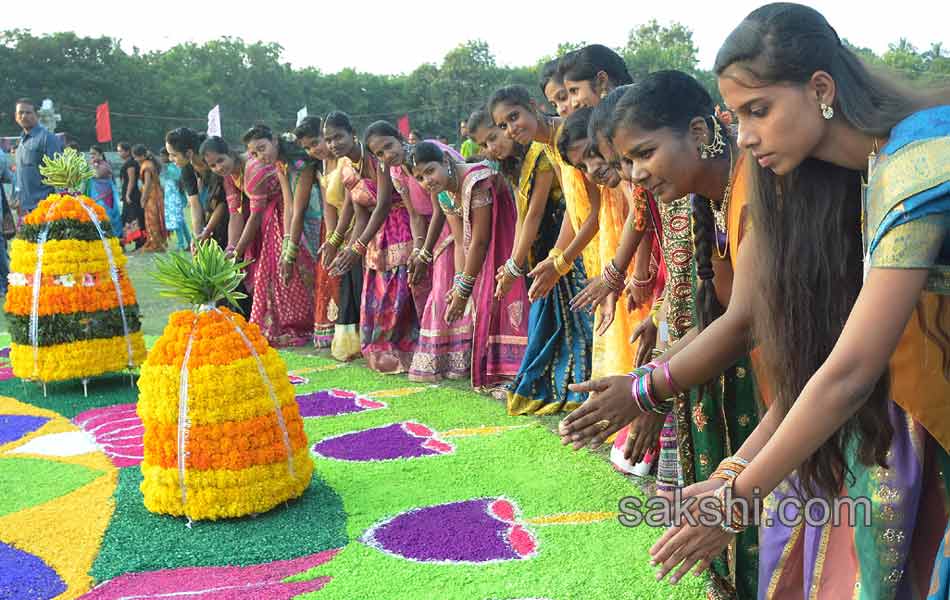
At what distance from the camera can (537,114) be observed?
A: 402 cm

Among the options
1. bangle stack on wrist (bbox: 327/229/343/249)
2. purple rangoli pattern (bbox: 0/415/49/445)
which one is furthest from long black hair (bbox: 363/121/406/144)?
purple rangoli pattern (bbox: 0/415/49/445)

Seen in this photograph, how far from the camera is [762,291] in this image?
1689mm

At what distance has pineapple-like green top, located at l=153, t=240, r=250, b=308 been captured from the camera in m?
3.15

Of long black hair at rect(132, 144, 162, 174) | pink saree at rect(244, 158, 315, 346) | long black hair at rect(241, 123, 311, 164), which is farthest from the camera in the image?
long black hair at rect(132, 144, 162, 174)

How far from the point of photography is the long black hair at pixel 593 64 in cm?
364

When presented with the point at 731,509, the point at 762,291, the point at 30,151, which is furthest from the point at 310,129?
the point at 731,509

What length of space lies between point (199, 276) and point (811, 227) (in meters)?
2.26

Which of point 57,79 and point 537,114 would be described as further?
point 57,79

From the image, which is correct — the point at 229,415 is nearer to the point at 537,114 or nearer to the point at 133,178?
the point at 537,114

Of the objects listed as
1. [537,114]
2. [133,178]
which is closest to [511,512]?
[537,114]

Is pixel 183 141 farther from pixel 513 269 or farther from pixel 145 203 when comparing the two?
pixel 145 203

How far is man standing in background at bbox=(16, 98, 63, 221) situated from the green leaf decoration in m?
3.82

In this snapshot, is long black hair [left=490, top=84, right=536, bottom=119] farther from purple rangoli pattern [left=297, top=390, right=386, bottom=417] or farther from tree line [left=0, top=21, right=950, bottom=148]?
tree line [left=0, top=21, right=950, bottom=148]

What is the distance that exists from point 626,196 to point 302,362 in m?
3.26
